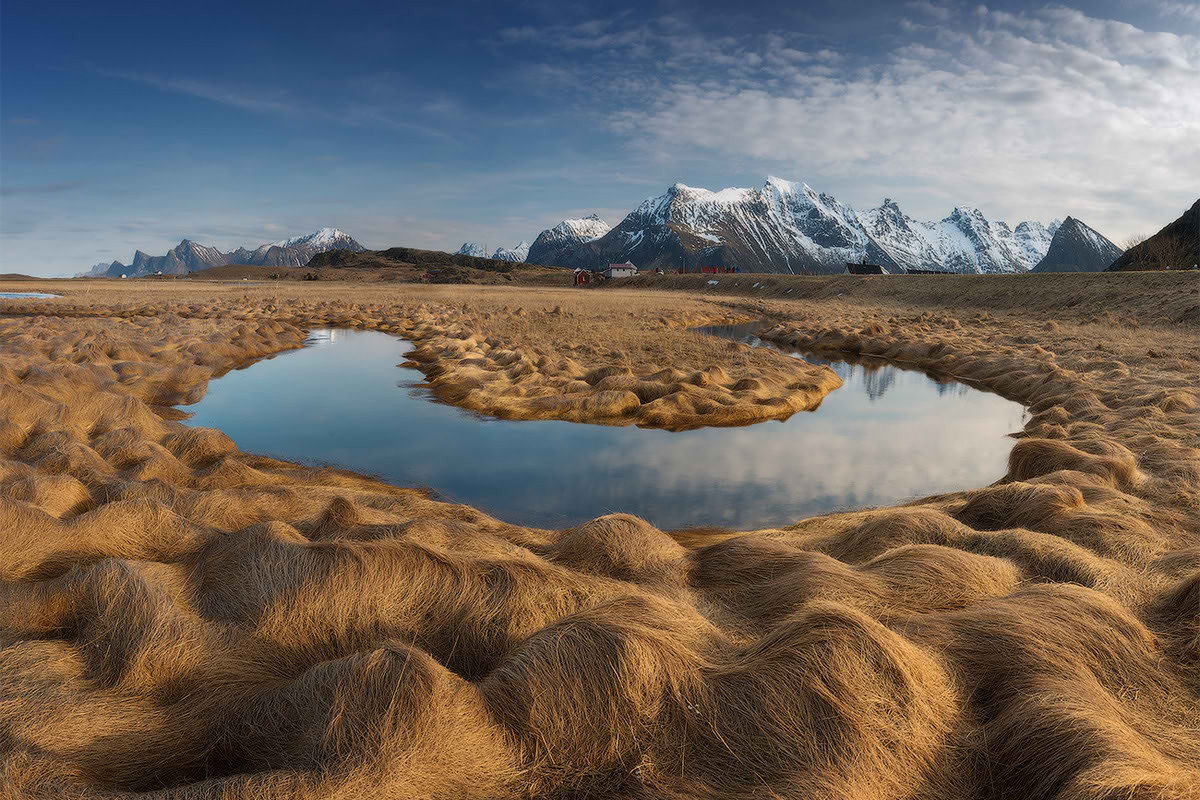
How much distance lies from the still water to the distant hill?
53.3m

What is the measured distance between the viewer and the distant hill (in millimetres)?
54469

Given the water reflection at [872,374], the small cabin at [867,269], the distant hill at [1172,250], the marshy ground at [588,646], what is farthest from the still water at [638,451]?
the small cabin at [867,269]

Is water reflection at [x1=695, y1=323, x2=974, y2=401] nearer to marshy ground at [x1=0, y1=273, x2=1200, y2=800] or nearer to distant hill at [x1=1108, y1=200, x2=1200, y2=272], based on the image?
marshy ground at [x1=0, y1=273, x2=1200, y2=800]

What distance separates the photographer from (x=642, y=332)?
32.1 m

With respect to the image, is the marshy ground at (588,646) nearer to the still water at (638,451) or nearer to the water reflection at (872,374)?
the still water at (638,451)

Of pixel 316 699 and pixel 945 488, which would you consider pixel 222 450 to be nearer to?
pixel 316 699

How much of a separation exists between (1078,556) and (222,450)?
40.0ft

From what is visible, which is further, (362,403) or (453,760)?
(362,403)

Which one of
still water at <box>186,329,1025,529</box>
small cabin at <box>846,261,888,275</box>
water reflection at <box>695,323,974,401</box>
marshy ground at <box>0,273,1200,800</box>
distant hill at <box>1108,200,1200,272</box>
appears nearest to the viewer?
marshy ground at <box>0,273,1200,800</box>

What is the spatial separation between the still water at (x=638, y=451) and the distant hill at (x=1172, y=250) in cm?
5326

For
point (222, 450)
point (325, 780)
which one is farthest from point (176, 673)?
point (222, 450)

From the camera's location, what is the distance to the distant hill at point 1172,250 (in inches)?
2144

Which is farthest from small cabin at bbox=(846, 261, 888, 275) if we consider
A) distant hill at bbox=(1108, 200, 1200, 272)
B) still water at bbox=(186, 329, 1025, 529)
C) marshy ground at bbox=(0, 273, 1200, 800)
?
marshy ground at bbox=(0, 273, 1200, 800)

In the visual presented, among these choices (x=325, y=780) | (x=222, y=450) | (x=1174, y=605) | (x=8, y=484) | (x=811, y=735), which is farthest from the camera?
(x=222, y=450)
